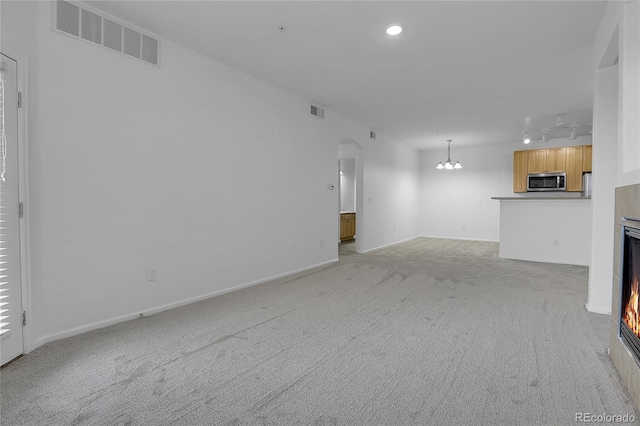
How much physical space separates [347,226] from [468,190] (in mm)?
3672

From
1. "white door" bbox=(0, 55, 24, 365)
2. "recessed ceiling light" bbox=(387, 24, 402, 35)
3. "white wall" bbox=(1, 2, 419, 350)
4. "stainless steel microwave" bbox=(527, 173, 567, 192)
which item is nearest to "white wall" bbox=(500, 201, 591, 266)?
"stainless steel microwave" bbox=(527, 173, 567, 192)

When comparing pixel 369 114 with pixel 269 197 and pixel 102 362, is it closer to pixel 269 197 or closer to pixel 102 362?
pixel 269 197

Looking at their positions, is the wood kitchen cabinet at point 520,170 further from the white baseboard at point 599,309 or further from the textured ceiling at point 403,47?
the white baseboard at point 599,309

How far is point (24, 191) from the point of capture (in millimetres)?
2225

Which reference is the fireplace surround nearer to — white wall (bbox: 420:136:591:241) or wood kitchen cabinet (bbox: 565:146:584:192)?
wood kitchen cabinet (bbox: 565:146:584:192)

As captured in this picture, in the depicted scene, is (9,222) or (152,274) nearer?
(9,222)

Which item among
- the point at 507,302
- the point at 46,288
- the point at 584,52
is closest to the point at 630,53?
the point at 584,52

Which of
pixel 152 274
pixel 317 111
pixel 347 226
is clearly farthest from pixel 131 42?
pixel 347 226

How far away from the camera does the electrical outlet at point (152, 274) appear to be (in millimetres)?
3035

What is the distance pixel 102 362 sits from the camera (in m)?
2.11

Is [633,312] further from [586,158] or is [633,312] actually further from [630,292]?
[586,158]

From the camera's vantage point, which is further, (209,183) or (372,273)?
(372,273)

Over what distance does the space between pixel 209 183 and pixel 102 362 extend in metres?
1.98

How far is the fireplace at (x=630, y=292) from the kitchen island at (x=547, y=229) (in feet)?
13.5
